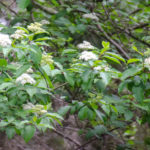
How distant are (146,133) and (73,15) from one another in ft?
12.7

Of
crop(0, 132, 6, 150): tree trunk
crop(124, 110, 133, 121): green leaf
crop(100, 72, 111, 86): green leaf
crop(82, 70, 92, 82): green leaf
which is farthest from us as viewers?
crop(0, 132, 6, 150): tree trunk

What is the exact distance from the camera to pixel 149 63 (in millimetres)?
1786

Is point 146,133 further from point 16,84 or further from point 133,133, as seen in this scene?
point 16,84

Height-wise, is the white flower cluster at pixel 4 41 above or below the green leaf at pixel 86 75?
above

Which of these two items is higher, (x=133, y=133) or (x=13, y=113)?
(x=13, y=113)

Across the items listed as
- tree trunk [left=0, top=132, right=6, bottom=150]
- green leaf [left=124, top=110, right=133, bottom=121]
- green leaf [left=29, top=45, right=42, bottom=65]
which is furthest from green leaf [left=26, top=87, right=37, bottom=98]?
tree trunk [left=0, top=132, right=6, bottom=150]

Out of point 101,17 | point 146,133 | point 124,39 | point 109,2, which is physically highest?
point 109,2

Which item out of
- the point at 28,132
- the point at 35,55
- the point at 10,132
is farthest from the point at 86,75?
the point at 10,132

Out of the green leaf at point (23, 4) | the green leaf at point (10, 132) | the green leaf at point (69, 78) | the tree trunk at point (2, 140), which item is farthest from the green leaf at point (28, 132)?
the tree trunk at point (2, 140)

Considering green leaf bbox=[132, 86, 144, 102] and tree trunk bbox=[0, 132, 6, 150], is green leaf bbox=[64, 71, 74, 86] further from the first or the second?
tree trunk bbox=[0, 132, 6, 150]

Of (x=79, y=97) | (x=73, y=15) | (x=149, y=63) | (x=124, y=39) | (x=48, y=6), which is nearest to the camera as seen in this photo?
(x=149, y=63)

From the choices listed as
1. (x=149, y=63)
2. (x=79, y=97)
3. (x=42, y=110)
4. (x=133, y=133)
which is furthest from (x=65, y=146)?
(x=149, y=63)

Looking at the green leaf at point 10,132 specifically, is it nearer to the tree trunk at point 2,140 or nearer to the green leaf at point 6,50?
the green leaf at point 6,50

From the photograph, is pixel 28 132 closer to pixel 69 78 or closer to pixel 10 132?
pixel 10 132
